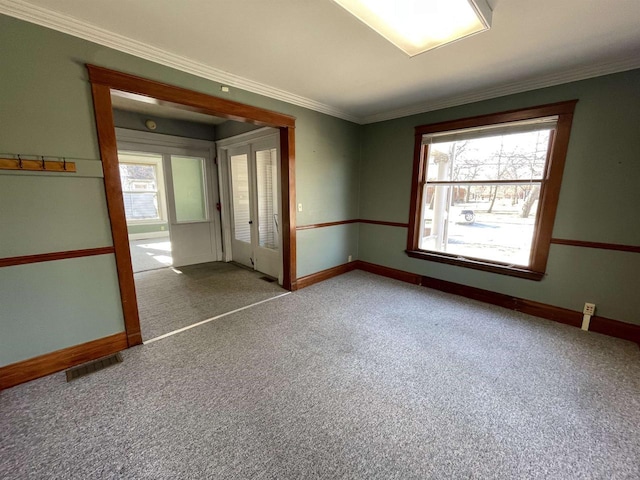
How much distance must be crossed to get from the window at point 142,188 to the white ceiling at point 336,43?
228 inches

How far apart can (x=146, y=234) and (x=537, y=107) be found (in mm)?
8575

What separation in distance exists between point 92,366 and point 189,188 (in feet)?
10.8

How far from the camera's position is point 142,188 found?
7.22m

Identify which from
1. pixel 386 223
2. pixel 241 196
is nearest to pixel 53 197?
pixel 241 196

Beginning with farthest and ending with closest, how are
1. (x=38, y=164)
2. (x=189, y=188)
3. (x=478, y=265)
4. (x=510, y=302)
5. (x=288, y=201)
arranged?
(x=189, y=188)
(x=288, y=201)
(x=478, y=265)
(x=510, y=302)
(x=38, y=164)

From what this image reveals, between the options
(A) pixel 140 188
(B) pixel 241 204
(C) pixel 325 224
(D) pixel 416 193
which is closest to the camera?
(D) pixel 416 193

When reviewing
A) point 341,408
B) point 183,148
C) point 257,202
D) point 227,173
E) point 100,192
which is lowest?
point 341,408

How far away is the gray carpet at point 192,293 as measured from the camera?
2.75 m

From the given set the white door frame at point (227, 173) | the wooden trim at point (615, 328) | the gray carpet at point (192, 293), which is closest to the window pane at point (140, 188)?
the white door frame at point (227, 173)

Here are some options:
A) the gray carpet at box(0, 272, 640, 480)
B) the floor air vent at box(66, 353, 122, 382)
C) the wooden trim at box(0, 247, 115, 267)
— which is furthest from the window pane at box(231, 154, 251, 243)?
the floor air vent at box(66, 353, 122, 382)

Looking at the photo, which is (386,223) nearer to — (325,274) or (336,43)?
(325,274)

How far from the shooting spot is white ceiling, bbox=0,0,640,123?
1.63 metres

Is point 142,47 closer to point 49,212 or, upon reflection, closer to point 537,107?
point 49,212

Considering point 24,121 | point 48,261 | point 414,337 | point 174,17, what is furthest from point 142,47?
point 414,337
